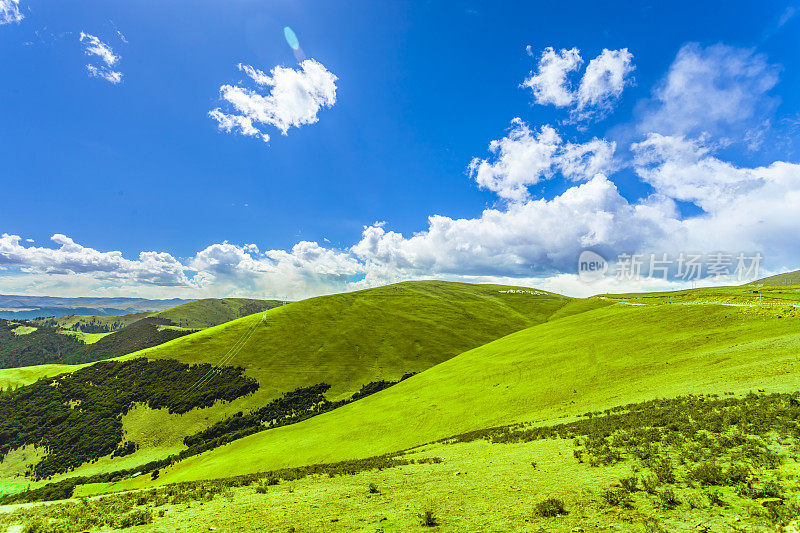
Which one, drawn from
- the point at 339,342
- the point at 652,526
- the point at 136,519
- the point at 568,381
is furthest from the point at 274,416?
the point at 652,526

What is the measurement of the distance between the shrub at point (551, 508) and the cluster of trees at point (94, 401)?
323 feet

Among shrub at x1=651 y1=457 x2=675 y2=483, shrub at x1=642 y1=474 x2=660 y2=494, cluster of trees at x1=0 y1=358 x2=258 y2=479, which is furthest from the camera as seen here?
cluster of trees at x1=0 y1=358 x2=258 y2=479

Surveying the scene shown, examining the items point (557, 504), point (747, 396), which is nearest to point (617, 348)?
point (747, 396)

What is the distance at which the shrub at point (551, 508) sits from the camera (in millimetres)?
9539

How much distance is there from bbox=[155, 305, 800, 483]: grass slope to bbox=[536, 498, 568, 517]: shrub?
20.0 metres

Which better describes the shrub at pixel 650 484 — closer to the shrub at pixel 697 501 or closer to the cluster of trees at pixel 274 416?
A: the shrub at pixel 697 501

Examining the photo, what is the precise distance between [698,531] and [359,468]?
18103mm

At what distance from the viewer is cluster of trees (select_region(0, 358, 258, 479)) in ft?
248

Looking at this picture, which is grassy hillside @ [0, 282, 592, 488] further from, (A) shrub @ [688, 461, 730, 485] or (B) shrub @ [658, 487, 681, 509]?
(A) shrub @ [688, 461, 730, 485]

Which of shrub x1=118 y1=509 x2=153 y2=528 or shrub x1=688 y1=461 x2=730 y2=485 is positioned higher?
shrub x1=688 y1=461 x2=730 y2=485

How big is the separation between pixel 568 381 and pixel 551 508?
3339 centimetres

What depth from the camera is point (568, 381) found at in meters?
38.1

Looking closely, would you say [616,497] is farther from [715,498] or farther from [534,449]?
[534,449]

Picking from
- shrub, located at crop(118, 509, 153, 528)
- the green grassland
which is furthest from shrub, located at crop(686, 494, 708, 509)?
shrub, located at crop(118, 509, 153, 528)
